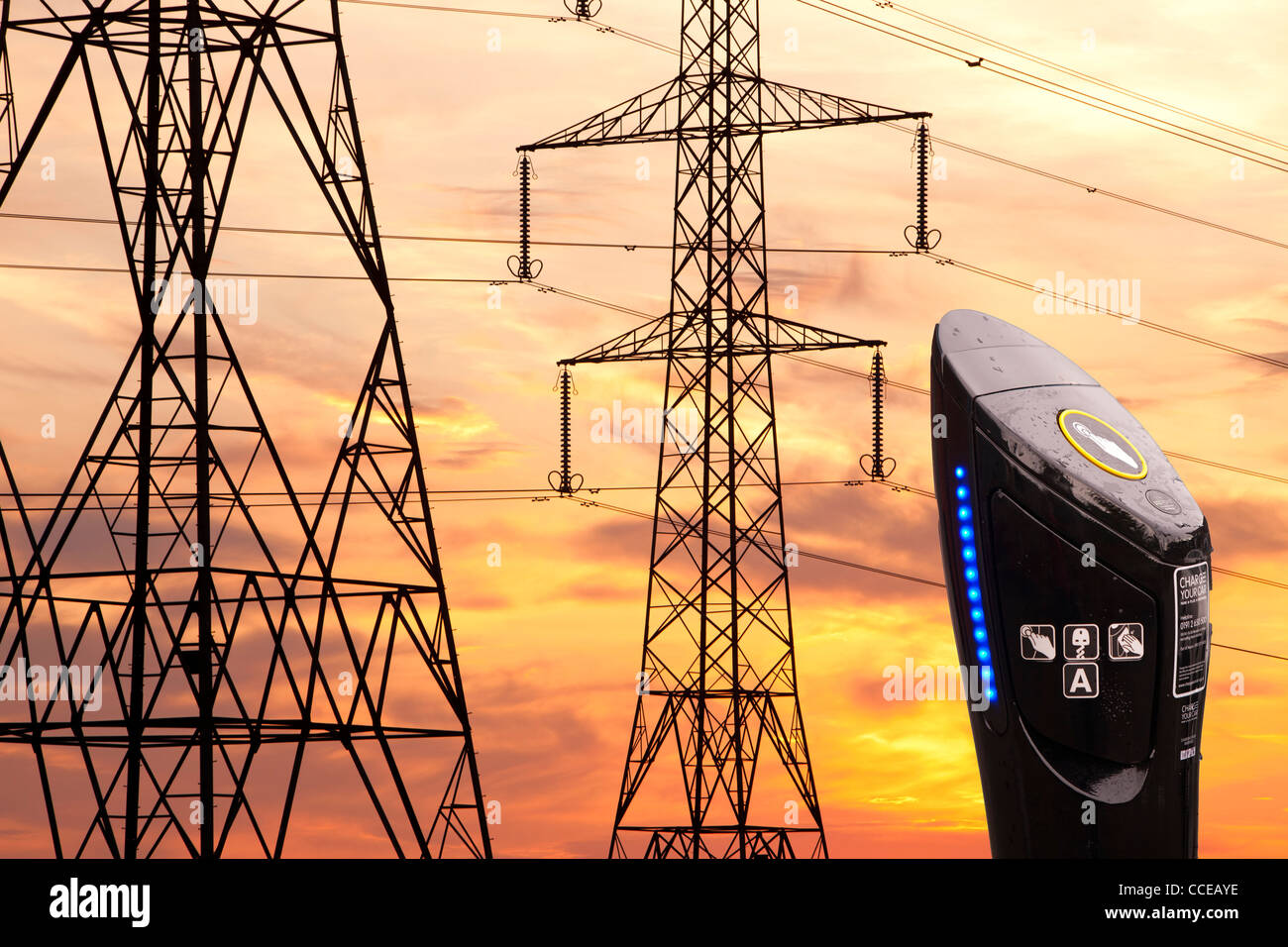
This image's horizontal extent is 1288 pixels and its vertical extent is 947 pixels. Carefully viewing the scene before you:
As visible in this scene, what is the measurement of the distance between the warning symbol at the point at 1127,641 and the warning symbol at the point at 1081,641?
140 mm

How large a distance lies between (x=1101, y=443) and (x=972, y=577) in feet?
5.41

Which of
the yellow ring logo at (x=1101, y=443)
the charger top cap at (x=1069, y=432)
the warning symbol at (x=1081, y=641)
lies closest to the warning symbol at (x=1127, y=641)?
the warning symbol at (x=1081, y=641)

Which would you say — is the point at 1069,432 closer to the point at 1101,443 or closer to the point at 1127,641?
the point at 1101,443

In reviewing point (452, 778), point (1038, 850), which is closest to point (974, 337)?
point (1038, 850)

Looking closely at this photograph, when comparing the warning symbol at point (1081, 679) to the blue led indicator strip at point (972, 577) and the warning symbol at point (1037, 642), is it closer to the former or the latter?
the warning symbol at point (1037, 642)

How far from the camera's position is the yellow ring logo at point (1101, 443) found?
14.6m

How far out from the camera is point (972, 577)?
14773 mm

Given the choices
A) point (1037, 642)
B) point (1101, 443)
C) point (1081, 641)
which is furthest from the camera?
point (1101, 443)

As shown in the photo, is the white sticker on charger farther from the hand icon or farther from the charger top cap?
the hand icon

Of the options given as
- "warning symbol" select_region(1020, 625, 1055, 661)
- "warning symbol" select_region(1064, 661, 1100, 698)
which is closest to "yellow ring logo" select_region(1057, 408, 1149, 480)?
"warning symbol" select_region(1020, 625, 1055, 661)

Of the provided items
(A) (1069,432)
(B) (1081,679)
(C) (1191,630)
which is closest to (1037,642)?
(B) (1081,679)

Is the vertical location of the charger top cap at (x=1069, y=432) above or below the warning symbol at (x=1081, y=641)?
above

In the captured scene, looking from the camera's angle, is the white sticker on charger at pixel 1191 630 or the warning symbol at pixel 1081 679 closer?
the warning symbol at pixel 1081 679
